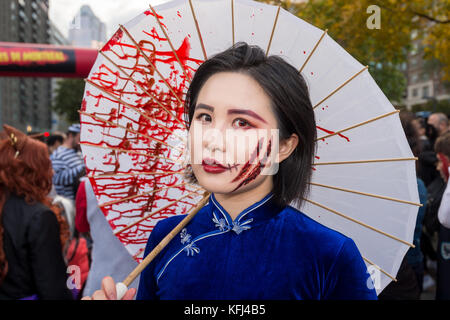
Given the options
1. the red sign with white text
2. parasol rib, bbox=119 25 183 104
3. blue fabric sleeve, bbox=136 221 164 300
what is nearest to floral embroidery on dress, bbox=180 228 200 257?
blue fabric sleeve, bbox=136 221 164 300

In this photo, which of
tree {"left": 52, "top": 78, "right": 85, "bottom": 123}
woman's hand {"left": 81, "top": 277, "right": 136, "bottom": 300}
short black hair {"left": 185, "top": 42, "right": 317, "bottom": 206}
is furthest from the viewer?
tree {"left": 52, "top": 78, "right": 85, "bottom": 123}

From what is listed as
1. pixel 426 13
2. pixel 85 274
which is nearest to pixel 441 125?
pixel 426 13

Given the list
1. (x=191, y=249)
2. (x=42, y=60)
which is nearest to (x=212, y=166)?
(x=191, y=249)

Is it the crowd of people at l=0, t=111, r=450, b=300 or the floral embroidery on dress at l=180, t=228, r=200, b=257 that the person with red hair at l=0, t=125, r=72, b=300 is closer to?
the crowd of people at l=0, t=111, r=450, b=300

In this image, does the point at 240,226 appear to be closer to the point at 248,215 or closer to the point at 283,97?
the point at 248,215

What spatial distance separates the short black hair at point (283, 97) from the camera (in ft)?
4.02

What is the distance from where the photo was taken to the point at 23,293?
2.29m

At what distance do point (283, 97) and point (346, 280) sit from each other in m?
0.57

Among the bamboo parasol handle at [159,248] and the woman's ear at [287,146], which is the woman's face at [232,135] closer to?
the woman's ear at [287,146]

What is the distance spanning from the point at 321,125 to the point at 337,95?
0.42 feet

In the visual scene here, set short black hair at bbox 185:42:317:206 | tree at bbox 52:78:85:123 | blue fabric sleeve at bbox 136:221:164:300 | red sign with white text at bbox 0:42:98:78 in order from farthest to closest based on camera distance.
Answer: red sign with white text at bbox 0:42:98:78 < tree at bbox 52:78:85:123 < blue fabric sleeve at bbox 136:221:164:300 < short black hair at bbox 185:42:317:206

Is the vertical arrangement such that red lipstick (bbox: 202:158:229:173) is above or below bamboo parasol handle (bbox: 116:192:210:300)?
above

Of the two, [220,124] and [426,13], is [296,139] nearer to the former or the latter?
[220,124]

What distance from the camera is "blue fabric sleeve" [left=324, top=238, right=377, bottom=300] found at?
46.1 inches
